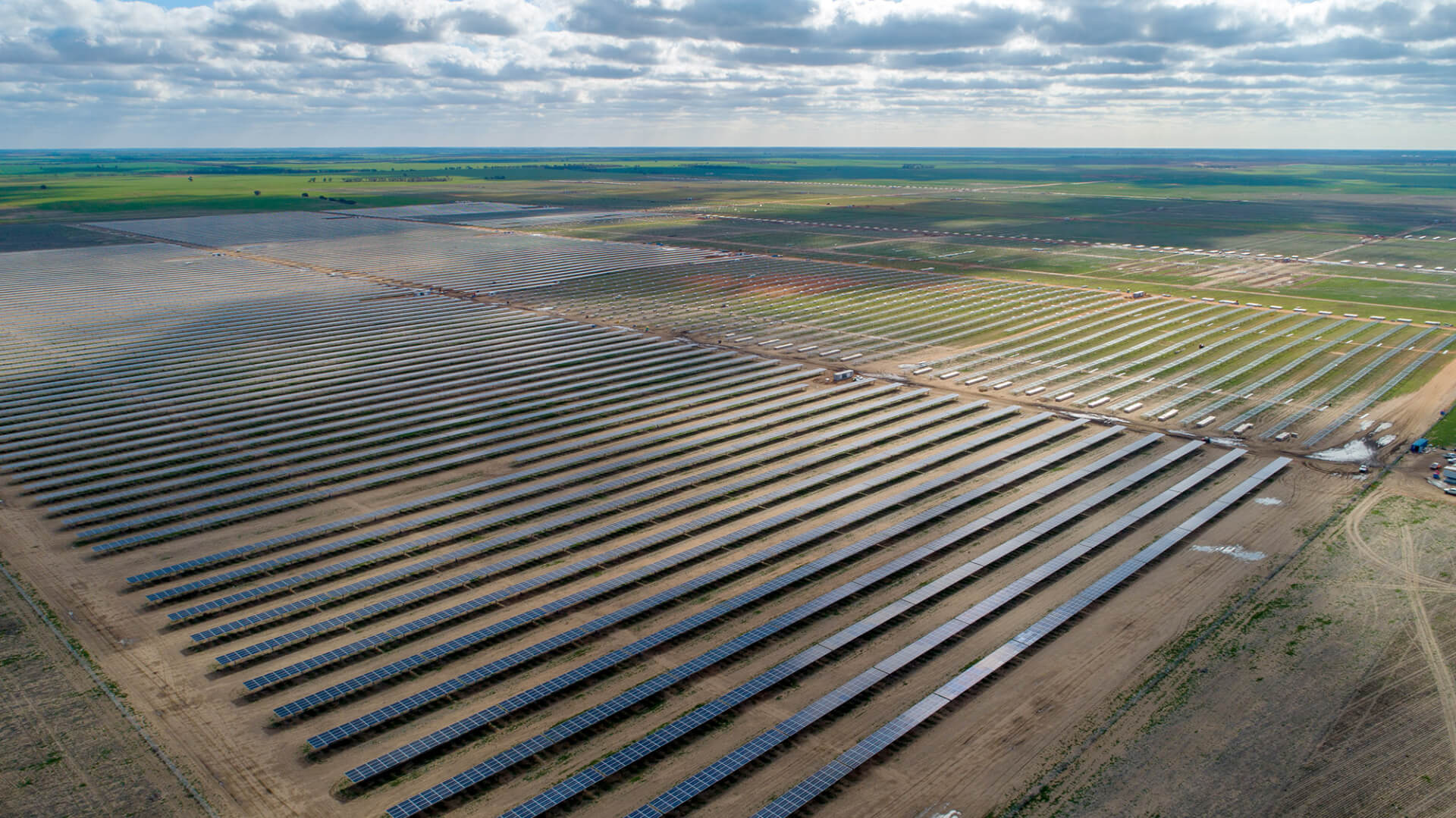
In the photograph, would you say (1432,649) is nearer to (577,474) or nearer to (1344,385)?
(577,474)

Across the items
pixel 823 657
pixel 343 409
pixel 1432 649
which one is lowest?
pixel 1432 649

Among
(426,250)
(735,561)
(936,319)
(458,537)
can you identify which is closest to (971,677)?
(735,561)

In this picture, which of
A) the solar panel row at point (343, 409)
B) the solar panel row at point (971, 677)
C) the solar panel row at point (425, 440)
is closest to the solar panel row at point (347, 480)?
the solar panel row at point (425, 440)

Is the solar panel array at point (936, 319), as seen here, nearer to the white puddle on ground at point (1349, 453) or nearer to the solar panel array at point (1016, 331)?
the solar panel array at point (1016, 331)

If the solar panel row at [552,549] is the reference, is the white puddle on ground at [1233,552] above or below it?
below

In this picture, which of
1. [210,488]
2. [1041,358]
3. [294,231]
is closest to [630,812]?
[210,488]

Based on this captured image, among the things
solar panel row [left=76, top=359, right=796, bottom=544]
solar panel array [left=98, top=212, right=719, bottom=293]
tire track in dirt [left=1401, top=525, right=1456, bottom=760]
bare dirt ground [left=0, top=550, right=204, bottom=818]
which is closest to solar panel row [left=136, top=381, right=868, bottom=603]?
solar panel row [left=76, top=359, right=796, bottom=544]
